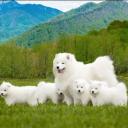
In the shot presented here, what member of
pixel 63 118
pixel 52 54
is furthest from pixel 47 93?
pixel 52 54

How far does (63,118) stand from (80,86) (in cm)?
702

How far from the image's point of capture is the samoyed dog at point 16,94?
66.7ft

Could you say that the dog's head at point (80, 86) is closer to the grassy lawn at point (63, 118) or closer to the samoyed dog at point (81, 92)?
the samoyed dog at point (81, 92)

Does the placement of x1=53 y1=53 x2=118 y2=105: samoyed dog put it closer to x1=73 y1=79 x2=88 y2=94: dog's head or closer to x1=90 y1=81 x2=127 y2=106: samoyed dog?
x1=73 y1=79 x2=88 y2=94: dog's head

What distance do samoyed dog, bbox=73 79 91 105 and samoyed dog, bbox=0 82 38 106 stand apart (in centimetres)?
233

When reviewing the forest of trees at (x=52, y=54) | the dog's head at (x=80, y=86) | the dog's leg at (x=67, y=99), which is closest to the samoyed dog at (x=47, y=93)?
the dog's leg at (x=67, y=99)

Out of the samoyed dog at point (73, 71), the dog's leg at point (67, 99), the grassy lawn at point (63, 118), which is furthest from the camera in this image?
the dog's leg at point (67, 99)

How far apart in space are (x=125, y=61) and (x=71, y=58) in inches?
4150

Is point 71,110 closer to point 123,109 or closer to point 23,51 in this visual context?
point 123,109

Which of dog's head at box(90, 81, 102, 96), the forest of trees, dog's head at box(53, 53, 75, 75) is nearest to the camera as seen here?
dog's head at box(90, 81, 102, 96)

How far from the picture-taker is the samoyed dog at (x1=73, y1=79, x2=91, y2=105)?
59.1 ft

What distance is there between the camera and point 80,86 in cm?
1797

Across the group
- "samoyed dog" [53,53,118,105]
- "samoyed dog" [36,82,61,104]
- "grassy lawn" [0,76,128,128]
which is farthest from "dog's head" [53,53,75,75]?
"grassy lawn" [0,76,128,128]

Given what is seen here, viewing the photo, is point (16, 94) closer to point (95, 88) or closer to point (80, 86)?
point (80, 86)
